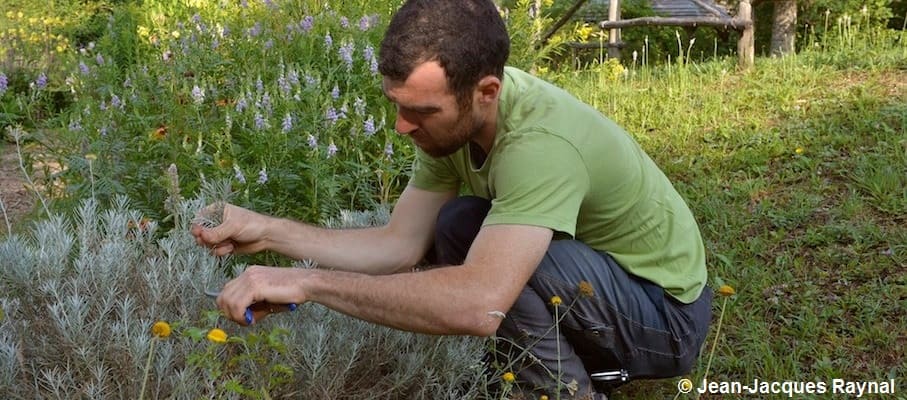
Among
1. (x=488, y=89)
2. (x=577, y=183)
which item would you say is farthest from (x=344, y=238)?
(x=577, y=183)

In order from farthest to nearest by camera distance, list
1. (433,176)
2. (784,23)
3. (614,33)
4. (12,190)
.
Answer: (614,33) → (784,23) → (12,190) → (433,176)

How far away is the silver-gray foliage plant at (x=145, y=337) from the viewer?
216 cm

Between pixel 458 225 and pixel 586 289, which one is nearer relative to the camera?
pixel 586 289

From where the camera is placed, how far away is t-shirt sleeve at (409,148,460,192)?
293 cm

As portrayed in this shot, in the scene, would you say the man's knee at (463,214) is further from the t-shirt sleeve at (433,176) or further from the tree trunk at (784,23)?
the tree trunk at (784,23)

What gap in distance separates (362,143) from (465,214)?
108 cm

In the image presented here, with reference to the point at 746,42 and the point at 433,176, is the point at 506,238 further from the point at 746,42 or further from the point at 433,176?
the point at 746,42

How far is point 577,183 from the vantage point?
7.69ft

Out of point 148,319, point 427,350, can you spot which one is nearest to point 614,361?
point 427,350

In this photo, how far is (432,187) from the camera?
298cm

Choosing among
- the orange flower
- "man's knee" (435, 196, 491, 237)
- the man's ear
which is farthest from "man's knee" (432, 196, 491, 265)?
the orange flower

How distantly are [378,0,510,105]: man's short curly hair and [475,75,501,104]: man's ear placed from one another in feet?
0.05

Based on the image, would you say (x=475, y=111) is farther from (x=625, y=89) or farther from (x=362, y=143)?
(x=625, y=89)

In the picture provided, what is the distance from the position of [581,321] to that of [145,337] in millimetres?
1133
